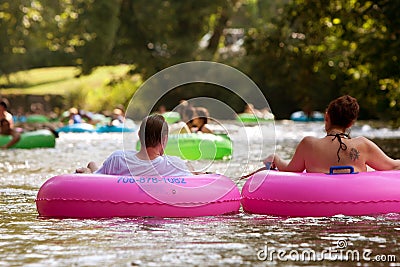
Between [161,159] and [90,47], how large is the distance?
3413 cm

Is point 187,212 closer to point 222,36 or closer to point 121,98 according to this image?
point 121,98

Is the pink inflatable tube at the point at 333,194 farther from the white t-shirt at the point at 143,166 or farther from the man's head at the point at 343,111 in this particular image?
the white t-shirt at the point at 143,166

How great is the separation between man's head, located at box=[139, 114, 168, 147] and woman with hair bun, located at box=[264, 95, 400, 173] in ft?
4.24

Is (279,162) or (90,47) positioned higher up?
(90,47)

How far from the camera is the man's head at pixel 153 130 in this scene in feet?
28.7

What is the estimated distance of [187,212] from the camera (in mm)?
8891

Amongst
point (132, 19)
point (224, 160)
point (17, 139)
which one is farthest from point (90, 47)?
point (224, 160)

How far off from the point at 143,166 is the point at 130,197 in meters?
0.34

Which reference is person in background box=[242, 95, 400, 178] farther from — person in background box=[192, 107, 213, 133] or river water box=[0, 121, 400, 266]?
person in background box=[192, 107, 213, 133]

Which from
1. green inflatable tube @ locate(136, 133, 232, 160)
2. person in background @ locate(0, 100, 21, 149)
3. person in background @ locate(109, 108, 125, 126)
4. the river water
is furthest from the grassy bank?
the river water

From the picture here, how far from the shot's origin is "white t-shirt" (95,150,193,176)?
8961 millimetres

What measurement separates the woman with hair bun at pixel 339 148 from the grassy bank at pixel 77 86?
1294 inches

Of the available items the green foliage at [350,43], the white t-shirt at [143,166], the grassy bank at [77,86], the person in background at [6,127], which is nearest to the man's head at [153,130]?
the white t-shirt at [143,166]

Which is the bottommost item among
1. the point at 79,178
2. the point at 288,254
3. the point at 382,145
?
the point at 288,254
